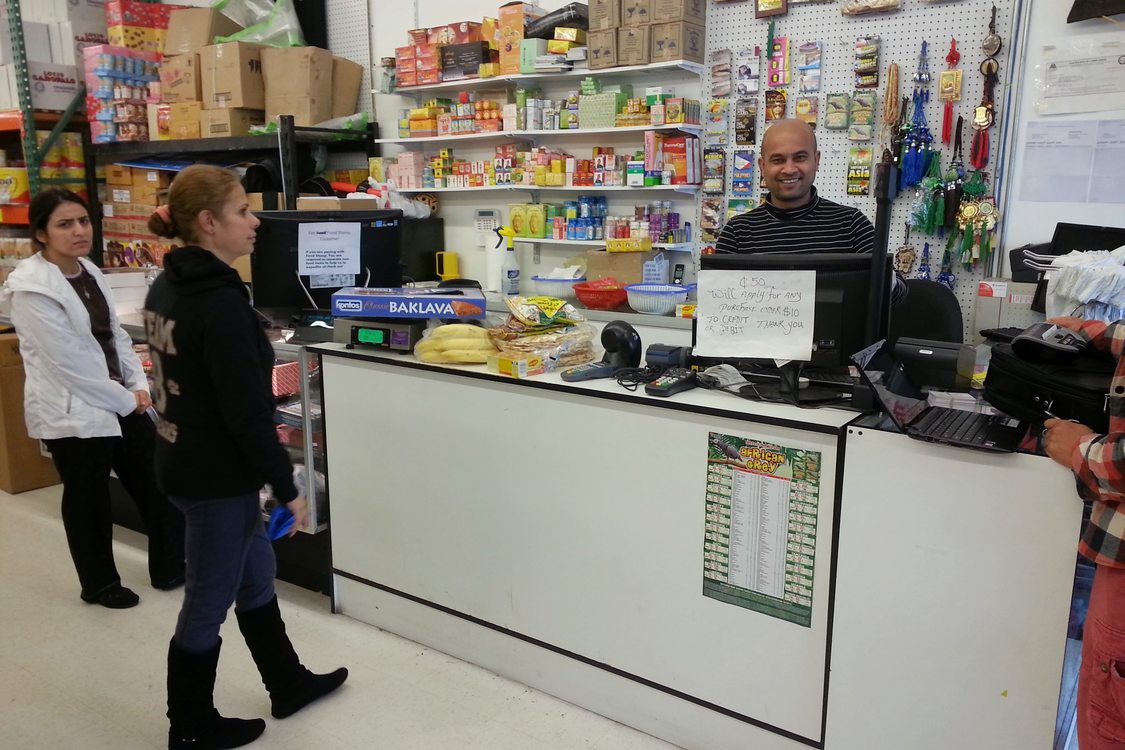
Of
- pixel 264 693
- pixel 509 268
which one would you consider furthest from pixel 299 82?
pixel 264 693

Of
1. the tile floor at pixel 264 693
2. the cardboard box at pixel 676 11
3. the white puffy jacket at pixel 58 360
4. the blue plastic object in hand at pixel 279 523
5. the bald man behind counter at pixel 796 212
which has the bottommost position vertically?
the tile floor at pixel 264 693

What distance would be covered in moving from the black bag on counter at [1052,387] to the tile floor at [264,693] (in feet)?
4.22

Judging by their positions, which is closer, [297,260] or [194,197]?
[194,197]

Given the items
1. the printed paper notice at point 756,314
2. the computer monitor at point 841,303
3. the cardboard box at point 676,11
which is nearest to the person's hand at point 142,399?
the printed paper notice at point 756,314

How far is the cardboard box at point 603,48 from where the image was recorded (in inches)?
166

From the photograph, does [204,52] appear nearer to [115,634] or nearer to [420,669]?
[115,634]

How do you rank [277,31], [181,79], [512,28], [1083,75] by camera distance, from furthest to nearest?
[181,79], [277,31], [512,28], [1083,75]

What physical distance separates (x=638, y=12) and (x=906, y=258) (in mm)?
1723

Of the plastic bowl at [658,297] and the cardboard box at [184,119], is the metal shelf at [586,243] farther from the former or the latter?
the cardboard box at [184,119]

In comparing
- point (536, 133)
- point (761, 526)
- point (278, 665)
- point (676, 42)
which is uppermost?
point (676, 42)

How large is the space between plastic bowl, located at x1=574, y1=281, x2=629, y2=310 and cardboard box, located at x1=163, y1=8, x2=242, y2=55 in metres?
3.28

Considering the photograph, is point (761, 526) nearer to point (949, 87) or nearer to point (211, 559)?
point (211, 559)

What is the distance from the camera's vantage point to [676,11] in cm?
407

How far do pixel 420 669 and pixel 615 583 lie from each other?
805 millimetres
